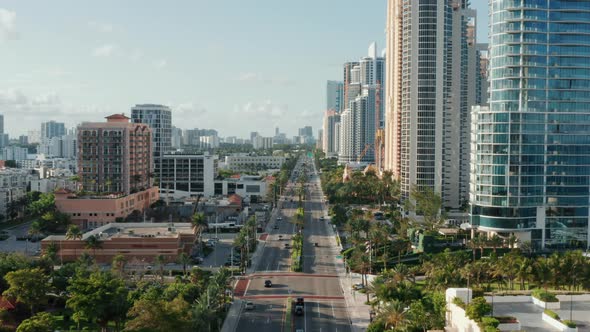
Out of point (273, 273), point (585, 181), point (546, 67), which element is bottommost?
point (273, 273)

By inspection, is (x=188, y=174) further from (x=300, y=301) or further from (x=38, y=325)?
(x=38, y=325)

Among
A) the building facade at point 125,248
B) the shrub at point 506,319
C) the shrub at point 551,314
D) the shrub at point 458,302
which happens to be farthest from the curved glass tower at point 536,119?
the building facade at point 125,248

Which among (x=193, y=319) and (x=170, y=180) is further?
(x=170, y=180)

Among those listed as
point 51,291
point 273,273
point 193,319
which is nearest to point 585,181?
point 273,273

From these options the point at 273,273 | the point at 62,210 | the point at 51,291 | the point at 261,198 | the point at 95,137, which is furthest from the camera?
the point at 261,198

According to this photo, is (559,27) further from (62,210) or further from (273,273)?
(62,210)

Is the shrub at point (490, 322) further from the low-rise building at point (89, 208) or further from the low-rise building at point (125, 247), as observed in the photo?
the low-rise building at point (89, 208)

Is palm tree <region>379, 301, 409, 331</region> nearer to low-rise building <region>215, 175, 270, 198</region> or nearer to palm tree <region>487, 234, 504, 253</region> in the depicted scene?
palm tree <region>487, 234, 504, 253</region>

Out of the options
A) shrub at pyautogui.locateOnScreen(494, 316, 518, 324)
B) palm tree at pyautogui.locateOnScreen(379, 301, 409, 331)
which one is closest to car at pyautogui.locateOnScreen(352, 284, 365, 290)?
palm tree at pyautogui.locateOnScreen(379, 301, 409, 331)
